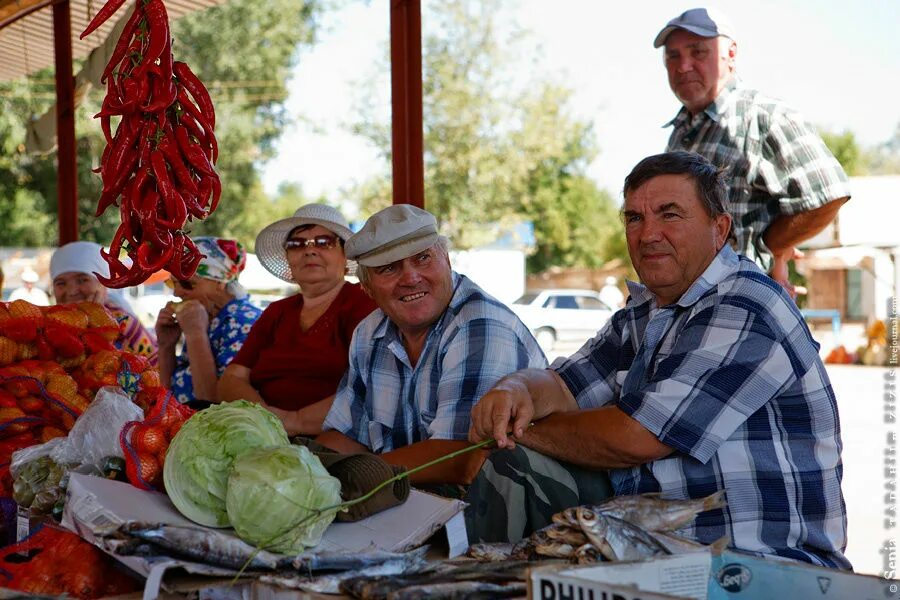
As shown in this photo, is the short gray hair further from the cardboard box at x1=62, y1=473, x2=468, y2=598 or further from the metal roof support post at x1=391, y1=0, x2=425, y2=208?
the metal roof support post at x1=391, y1=0, x2=425, y2=208

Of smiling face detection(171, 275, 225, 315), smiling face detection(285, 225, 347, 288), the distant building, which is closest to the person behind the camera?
smiling face detection(285, 225, 347, 288)

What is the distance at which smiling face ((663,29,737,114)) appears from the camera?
11.0ft

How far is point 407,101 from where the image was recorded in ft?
13.4

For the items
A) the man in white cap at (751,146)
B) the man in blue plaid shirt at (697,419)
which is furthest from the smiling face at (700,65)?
the man in blue plaid shirt at (697,419)

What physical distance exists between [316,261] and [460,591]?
2.54m

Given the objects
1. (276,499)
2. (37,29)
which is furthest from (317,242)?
(37,29)

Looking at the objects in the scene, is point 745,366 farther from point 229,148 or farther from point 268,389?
point 229,148

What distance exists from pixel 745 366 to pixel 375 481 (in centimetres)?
83

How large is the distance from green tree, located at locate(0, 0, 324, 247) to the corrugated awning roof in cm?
1051

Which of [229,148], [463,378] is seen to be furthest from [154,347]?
[229,148]

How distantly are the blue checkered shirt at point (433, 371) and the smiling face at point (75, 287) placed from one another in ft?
7.44

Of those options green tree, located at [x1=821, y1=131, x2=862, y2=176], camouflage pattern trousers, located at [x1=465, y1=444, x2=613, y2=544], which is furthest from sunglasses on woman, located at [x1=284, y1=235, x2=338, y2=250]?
green tree, located at [x1=821, y1=131, x2=862, y2=176]

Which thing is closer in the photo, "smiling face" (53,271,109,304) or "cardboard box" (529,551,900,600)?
"cardboard box" (529,551,900,600)

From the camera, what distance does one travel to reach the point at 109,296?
5.28 m
